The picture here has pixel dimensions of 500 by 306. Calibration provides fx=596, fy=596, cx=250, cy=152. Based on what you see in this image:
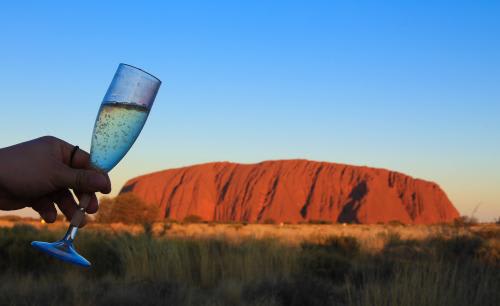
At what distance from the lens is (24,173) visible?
2117mm

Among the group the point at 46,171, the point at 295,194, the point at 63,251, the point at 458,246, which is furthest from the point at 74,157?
the point at 295,194

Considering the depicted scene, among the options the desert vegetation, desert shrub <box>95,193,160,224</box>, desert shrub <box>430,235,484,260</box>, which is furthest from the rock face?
the desert vegetation

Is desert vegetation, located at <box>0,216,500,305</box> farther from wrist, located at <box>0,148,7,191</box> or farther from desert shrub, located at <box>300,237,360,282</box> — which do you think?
wrist, located at <box>0,148,7,191</box>

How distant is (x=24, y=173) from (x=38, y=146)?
12 cm

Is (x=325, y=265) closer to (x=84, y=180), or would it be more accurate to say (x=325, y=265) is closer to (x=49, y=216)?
(x=49, y=216)

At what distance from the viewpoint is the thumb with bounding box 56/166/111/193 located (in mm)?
1939

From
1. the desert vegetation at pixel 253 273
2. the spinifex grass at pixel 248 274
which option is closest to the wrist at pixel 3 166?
the spinifex grass at pixel 248 274

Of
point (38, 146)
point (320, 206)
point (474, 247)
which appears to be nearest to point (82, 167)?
point (38, 146)

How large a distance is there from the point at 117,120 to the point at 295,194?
83.9 metres

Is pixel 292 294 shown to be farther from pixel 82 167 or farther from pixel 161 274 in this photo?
pixel 82 167

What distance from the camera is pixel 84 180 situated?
196 cm

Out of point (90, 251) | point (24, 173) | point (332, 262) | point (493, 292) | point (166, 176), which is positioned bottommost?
point (166, 176)

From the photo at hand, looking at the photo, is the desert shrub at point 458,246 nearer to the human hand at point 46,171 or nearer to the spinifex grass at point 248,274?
the spinifex grass at point 248,274

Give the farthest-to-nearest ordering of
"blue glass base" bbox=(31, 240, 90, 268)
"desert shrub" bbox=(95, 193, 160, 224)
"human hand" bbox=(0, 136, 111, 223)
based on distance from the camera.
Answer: "desert shrub" bbox=(95, 193, 160, 224), "human hand" bbox=(0, 136, 111, 223), "blue glass base" bbox=(31, 240, 90, 268)
